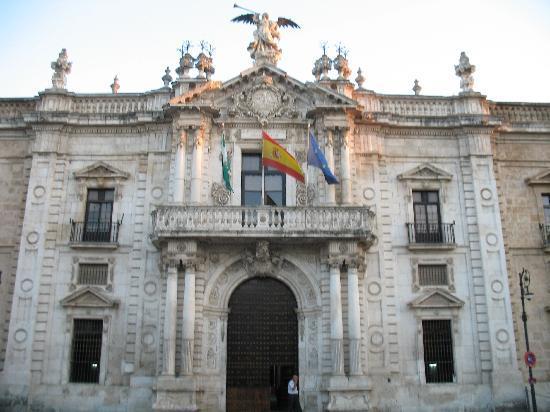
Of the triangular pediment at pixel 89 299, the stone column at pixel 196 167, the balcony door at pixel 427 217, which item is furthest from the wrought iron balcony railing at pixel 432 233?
the triangular pediment at pixel 89 299

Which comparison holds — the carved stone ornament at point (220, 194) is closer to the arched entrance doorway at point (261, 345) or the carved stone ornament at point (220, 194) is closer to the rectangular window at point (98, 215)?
the arched entrance doorway at point (261, 345)

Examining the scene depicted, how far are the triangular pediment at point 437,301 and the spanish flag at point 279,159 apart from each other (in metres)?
6.19

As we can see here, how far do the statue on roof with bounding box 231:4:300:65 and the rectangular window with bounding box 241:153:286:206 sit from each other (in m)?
4.28

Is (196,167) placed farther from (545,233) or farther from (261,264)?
(545,233)

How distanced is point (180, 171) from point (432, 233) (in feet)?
32.5

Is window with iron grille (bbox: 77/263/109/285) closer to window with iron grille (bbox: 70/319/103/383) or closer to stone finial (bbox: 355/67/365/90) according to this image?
window with iron grille (bbox: 70/319/103/383)

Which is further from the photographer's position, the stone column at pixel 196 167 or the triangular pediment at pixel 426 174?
the triangular pediment at pixel 426 174

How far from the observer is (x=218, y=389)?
19.8 meters

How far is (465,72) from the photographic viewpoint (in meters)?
23.8

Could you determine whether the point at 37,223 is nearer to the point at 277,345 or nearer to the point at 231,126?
the point at 231,126

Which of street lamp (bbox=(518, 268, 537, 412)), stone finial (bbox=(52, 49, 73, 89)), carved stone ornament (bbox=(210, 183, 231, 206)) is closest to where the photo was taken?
street lamp (bbox=(518, 268, 537, 412))

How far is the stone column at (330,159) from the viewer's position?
21.1m

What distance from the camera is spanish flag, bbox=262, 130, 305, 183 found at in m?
20.4

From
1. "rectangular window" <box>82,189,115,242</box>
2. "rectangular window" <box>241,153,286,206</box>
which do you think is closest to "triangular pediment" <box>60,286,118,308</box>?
"rectangular window" <box>82,189,115,242</box>
